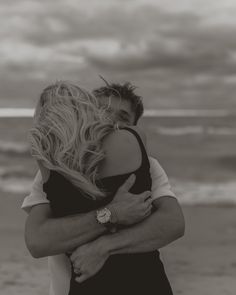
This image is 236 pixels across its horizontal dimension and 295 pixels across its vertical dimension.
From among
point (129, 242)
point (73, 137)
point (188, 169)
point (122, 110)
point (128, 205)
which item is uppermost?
point (73, 137)

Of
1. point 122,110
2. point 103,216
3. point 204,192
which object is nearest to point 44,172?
point 103,216

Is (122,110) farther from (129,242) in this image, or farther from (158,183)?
(129,242)

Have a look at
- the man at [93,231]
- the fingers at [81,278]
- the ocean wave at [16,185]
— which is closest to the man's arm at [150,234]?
the man at [93,231]

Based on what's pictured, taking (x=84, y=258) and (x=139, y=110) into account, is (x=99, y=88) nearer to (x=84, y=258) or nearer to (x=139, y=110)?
(x=139, y=110)

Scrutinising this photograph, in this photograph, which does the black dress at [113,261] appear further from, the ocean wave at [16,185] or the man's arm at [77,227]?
the ocean wave at [16,185]

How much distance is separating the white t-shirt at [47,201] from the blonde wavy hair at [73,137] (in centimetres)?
19

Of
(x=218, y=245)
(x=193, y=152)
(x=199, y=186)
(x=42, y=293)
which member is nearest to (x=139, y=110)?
(x=42, y=293)

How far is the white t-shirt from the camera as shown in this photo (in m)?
2.22

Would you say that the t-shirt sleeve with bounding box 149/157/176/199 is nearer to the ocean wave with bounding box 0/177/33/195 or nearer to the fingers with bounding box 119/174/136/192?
the fingers with bounding box 119/174/136/192

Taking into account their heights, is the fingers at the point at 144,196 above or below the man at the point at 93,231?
above

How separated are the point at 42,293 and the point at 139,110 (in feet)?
8.91

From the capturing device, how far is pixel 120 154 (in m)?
2.05

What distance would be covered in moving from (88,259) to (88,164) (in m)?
0.32

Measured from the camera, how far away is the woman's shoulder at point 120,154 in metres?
2.05
